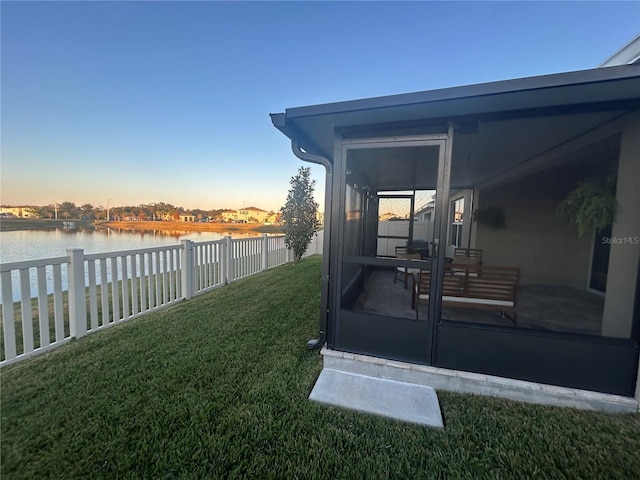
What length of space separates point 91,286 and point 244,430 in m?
2.86

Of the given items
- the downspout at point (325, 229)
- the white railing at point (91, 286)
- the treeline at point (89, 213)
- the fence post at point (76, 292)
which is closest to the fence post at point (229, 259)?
the white railing at point (91, 286)

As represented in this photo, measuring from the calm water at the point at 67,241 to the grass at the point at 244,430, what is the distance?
1.28 metres

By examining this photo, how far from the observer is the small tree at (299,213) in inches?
382

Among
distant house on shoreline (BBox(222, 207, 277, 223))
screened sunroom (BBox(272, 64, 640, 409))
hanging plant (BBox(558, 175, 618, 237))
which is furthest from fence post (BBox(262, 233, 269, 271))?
hanging plant (BBox(558, 175, 618, 237))

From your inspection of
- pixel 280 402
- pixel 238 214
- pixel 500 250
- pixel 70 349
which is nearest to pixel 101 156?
pixel 238 214

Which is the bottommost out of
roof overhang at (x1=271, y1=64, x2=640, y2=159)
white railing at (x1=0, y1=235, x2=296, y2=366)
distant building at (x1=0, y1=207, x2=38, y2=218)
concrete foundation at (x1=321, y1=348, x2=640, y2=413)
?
concrete foundation at (x1=321, y1=348, x2=640, y2=413)

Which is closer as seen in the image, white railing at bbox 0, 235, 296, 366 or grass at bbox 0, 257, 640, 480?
grass at bbox 0, 257, 640, 480

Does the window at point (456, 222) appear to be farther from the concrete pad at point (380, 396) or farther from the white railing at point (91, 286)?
the white railing at point (91, 286)

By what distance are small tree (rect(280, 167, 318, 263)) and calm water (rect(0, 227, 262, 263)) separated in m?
4.49

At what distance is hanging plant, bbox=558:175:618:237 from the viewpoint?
237 cm

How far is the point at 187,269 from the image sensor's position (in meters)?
4.75

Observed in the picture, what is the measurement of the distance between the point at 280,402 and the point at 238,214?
12.4m

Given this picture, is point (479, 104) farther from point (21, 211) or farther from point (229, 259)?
point (21, 211)

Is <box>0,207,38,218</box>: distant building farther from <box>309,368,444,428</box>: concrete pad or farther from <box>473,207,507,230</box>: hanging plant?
<box>473,207,507,230</box>: hanging plant
